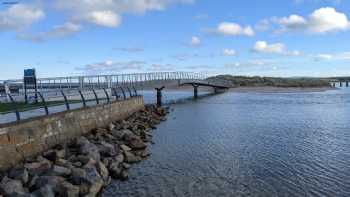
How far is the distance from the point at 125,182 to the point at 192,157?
4.65 metres

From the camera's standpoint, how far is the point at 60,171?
13.5 meters

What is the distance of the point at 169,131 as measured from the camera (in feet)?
90.5

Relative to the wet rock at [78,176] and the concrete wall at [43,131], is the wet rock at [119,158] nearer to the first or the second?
the concrete wall at [43,131]

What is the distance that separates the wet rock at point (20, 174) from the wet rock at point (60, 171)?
78 cm

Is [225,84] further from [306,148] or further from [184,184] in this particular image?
[184,184]

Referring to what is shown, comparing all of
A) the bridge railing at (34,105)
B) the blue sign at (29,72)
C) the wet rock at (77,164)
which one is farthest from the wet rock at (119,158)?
the blue sign at (29,72)

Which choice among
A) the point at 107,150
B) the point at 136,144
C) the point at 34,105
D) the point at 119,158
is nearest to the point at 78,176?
the point at 119,158

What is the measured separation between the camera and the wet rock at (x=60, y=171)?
13.3 m

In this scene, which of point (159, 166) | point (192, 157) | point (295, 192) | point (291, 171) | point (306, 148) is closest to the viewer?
point (295, 192)

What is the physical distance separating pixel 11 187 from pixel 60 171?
200 centimetres

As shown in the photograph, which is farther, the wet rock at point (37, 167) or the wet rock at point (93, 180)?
the wet rock at point (37, 167)

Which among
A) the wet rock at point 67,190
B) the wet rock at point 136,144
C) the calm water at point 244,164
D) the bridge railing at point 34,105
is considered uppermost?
the bridge railing at point 34,105

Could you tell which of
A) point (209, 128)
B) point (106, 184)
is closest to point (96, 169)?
point (106, 184)

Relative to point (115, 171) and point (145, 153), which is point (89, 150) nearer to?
point (115, 171)
